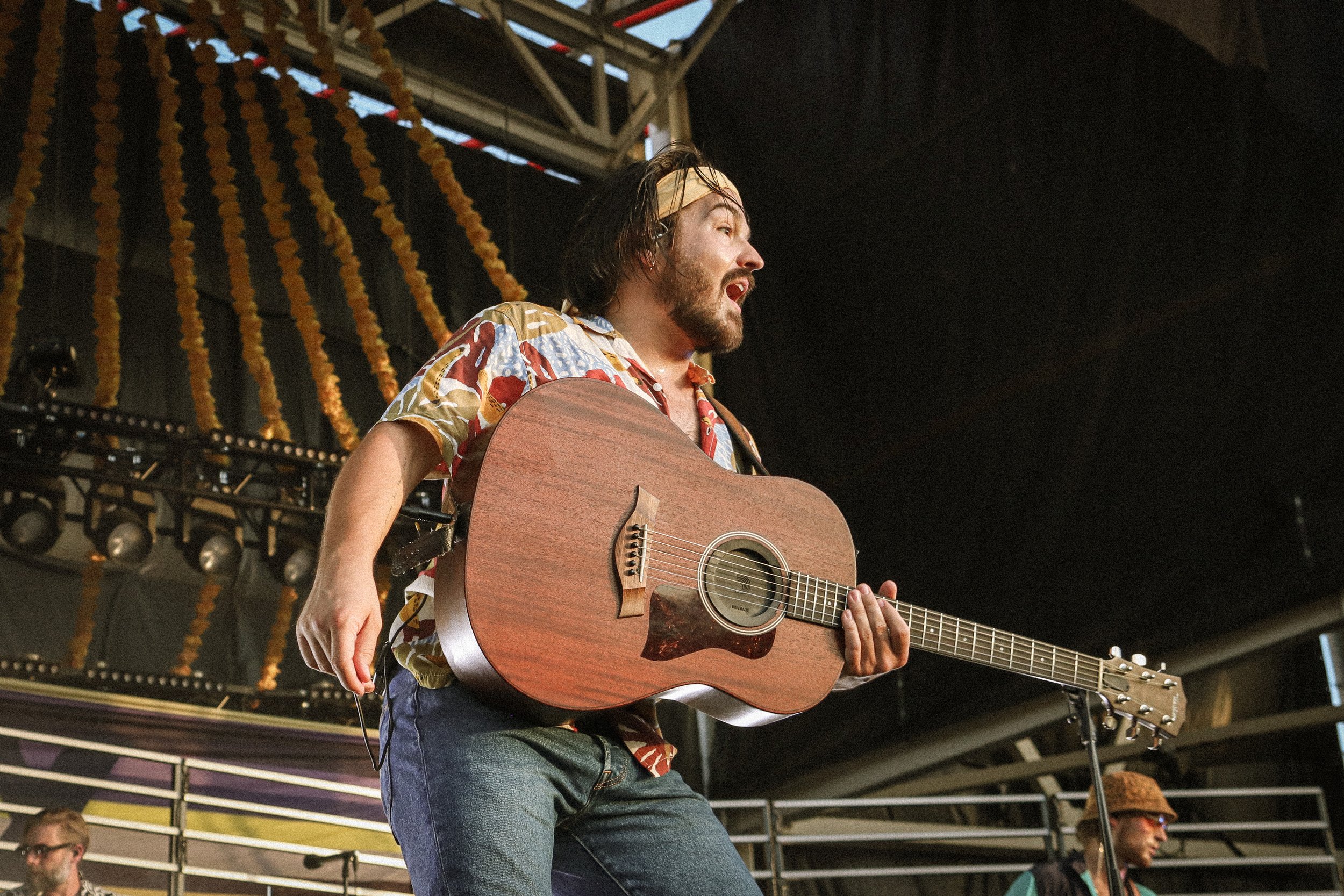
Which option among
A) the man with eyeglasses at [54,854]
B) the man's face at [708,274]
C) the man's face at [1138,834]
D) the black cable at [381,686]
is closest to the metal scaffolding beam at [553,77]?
the man with eyeglasses at [54,854]

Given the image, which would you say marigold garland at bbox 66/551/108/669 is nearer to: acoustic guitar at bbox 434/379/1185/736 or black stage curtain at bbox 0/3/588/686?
black stage curtain at bbox 0/3/588/686

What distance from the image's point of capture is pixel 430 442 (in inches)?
75.9

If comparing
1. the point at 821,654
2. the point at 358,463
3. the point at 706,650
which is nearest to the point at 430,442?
the point at 358,463

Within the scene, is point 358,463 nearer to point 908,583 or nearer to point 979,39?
point 908,583

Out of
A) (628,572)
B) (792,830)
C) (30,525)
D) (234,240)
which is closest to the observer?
(628,572)

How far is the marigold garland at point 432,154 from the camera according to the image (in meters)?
7.65

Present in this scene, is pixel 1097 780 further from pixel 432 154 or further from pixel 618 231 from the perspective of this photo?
pixel 432 154

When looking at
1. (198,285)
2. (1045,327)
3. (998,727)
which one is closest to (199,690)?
(198,285)

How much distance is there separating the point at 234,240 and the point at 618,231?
227 inches

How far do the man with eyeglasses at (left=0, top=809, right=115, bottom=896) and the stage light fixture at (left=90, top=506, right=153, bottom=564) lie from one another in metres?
1.98

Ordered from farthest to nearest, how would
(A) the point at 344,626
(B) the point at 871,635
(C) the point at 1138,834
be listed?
1. (C) the point at 1138,834
2. (B) the point at 871,635
3. (A) the point at 344,626

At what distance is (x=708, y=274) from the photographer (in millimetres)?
2516

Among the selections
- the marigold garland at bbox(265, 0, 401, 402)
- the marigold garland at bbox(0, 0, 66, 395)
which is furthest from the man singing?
the marigold garland at bbox(265, 0, 401, 402)

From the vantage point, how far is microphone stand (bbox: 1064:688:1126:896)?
2.61 meters
